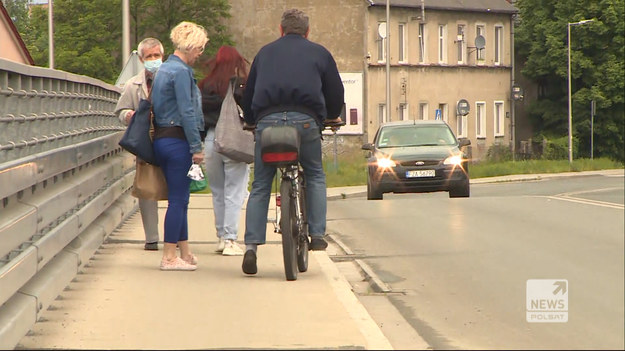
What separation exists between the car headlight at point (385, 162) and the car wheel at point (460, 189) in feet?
3.94

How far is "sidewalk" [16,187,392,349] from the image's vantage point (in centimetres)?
778

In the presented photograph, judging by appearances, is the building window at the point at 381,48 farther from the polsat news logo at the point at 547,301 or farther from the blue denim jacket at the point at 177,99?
the blue denim jacket at the point at 177,99

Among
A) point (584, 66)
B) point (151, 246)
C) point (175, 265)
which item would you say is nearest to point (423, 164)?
point (151, 246)

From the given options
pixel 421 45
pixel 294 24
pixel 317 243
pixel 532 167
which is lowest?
pixel 532 167

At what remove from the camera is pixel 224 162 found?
1269cm

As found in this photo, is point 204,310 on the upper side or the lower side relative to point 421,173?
lower

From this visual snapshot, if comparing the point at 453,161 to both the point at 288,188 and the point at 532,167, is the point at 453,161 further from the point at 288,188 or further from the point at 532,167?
the point at 532,167

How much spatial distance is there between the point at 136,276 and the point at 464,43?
6659cm

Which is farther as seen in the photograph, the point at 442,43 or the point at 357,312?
the point at 442,43

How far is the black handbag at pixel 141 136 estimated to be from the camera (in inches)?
434

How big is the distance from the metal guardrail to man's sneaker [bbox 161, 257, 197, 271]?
634 millimetres

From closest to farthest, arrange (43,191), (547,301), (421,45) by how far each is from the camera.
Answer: (43,191)
(547,301)
(421,45)

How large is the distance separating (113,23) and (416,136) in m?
47.2

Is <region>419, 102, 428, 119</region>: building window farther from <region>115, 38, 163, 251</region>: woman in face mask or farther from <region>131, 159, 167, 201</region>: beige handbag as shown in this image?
<region>131, 159, 167, 201</region>: beige handbag
